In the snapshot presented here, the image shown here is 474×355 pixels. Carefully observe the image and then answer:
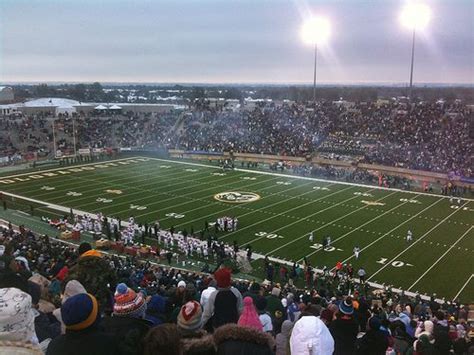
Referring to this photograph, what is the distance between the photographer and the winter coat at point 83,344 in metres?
3.03

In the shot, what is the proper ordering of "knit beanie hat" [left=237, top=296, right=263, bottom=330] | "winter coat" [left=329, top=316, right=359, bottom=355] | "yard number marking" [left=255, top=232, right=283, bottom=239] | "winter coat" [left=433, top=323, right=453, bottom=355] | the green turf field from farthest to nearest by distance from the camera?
"yard number marking" [left=255, top=232, right=283, bottom=239]
the green turf field
"winter coat" [left=433, top=323, right=453, bottom=355]
"winter coat" [left=329, top=316, right=359, bottom=355]
"knit beanie hat" [left=237, top=296, right=263, bottom=330]

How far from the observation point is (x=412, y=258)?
20297mm

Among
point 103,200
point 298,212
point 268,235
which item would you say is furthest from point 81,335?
point 103,200

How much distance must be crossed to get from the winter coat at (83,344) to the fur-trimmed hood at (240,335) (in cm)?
65

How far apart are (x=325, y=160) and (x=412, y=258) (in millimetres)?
22085

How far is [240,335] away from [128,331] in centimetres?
78

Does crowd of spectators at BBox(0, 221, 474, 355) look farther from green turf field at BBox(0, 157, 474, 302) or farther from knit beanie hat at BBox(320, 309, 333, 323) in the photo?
green turf field at BBox(0, 157, 474, 302)

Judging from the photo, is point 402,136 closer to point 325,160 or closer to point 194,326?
point 325,160

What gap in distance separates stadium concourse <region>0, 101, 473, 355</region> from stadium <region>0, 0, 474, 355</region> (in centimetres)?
3

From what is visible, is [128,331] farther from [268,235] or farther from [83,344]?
[268,235]

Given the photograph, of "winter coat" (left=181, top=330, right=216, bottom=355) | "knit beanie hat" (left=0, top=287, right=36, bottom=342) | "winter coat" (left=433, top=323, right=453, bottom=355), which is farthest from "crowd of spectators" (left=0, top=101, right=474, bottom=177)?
"knit beanie hat" (left=0, top=287, right=36, bottom=342)

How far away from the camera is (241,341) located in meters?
3.25

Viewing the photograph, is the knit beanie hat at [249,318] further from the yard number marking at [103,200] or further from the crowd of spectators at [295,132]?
the crowd of spectators at [295,132]

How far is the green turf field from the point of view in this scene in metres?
19.8
